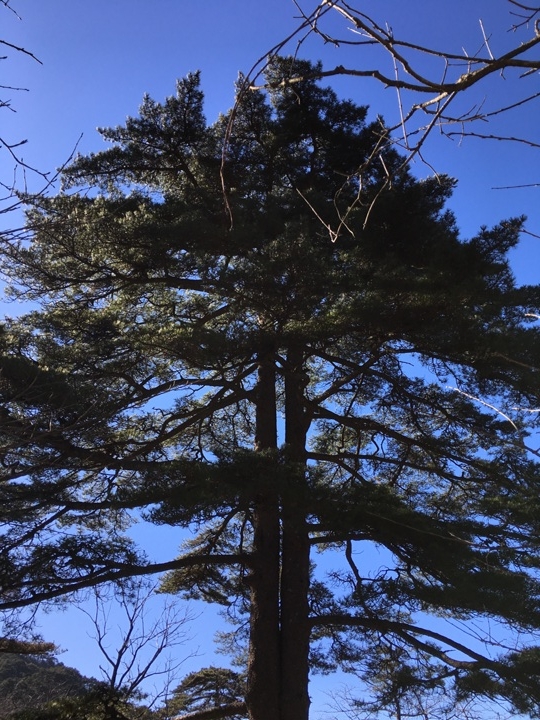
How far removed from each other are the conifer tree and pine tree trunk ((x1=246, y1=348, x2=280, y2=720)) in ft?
0.08

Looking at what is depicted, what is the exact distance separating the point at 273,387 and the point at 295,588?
274 cm

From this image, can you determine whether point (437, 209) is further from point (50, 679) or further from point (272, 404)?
point (50, 679)

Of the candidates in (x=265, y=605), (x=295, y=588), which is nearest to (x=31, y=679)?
(x=265, y=605)

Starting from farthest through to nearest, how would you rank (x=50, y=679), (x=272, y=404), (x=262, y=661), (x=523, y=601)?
(x=50, y=679), (x=272, y=404), (x=262, y=661), (x=523, y=601)

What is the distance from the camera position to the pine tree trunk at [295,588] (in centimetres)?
653

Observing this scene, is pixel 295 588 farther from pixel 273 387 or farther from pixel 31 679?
pixel 31 679

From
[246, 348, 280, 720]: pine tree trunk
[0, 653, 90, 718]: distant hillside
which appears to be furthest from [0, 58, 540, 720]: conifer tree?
[0, 653, 90, 718]: distant hillside

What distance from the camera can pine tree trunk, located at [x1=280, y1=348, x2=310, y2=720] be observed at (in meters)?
6.53

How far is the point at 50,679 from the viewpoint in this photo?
440 inches

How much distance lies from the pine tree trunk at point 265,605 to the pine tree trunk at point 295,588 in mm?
95

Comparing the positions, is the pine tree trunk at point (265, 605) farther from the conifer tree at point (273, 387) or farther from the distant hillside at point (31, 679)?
Answer: the distant hillside at point (31, 679)

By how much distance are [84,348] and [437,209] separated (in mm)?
4892

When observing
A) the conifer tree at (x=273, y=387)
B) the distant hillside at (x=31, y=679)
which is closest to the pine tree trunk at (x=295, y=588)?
the conifer tree at (x=273, y=387)

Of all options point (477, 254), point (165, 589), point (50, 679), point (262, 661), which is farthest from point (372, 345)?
point (50, 679)
